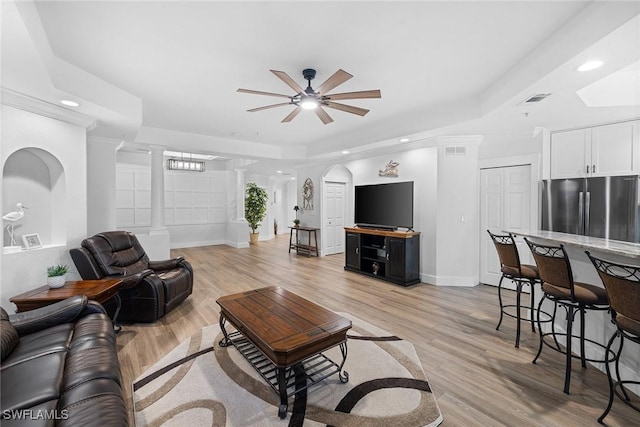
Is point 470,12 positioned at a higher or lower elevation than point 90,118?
higher

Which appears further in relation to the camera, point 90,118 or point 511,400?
point 90,118

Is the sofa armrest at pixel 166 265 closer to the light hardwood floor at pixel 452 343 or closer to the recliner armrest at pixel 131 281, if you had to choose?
the light hardwood floor at pixel 452 343

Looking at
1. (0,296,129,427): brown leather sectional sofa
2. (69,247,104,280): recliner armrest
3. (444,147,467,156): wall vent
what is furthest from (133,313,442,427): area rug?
(444,147,467,156): wall vent

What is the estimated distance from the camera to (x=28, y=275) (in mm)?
3082

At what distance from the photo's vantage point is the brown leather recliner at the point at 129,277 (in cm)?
330

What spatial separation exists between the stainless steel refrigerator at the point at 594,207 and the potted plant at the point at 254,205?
24.2ft

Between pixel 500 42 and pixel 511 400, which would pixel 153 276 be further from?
pixel 500 42

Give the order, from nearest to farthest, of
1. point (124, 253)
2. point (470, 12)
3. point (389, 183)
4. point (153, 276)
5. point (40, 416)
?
point (40, 416) → point (470, 12) → point (153, 276) → point (124, 253) → point (389, 183)

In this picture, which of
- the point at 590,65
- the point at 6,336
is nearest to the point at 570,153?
the point at 590,65

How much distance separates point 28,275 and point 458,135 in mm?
5999

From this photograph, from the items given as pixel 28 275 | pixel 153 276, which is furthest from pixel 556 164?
pixel 28 275

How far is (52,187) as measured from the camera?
11.5ft

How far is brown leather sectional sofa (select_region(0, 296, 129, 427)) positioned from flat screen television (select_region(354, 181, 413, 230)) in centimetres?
450

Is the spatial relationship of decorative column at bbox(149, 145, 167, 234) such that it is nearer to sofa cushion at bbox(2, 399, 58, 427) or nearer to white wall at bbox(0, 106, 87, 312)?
white wall at bbox(0, 106, 87, 312)
